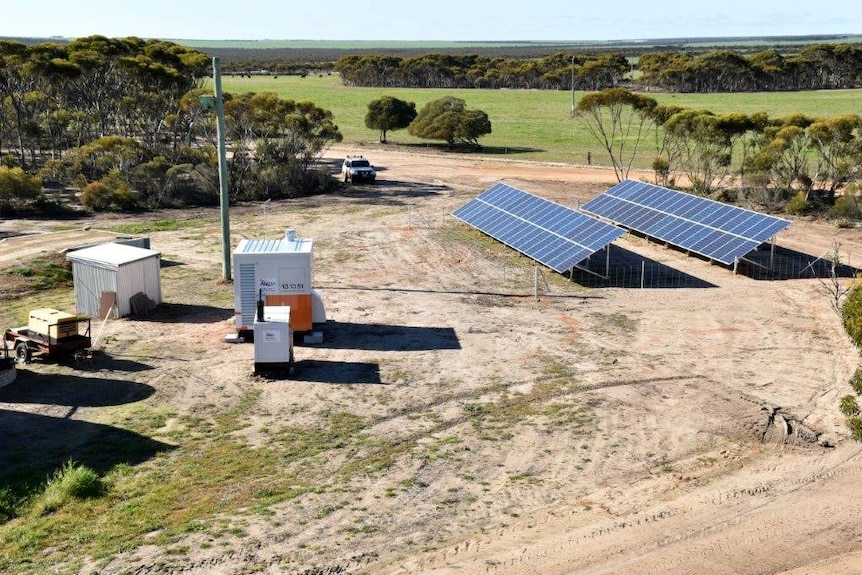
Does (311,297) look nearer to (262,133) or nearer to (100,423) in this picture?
(100,423)

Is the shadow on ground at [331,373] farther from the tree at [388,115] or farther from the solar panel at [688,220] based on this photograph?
the tree at [388,115]

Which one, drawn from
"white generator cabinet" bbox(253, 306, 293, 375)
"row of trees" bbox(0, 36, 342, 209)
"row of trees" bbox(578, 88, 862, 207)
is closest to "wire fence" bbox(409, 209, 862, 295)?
"white generator cabinet" bbox(253, 306, 293, 375)

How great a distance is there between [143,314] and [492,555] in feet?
53.7

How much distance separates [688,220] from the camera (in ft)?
119

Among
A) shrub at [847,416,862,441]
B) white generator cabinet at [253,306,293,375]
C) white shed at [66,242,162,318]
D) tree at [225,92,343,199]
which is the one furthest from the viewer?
tree at [225,92,343,199]

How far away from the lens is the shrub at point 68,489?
1528 centimetres

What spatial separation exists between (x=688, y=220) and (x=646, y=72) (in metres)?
101

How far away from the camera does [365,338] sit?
25078 mm

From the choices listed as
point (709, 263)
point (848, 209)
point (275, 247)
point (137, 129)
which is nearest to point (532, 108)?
point (137, 129)

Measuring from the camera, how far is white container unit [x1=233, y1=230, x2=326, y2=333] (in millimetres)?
24047

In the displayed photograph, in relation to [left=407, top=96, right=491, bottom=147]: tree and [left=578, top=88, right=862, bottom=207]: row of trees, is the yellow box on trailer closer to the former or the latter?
[left=578, top=88, right=862, bottom=207]: row of trees

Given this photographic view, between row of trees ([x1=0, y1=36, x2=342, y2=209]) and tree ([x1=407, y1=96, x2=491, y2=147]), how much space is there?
452 inches

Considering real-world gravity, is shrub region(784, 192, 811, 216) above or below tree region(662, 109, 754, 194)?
below

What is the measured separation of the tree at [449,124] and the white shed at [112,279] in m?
43.2
